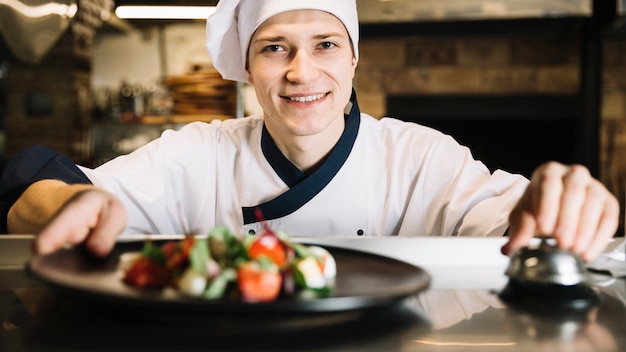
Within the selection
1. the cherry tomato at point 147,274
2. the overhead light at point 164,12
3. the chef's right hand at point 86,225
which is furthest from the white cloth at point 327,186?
the overhead light at point 164,12

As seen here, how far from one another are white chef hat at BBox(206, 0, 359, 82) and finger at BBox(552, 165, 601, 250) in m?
0.73

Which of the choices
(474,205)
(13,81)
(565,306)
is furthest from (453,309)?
(13,81)

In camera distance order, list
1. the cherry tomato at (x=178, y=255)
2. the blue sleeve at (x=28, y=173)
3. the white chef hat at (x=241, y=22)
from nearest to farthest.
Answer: the cherry tomato at (x=178, y=255) < the blue sleeve at (x=28, y=173) < the white chef hat at (x=241, y=22)

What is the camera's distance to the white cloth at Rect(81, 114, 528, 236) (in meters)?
1.38

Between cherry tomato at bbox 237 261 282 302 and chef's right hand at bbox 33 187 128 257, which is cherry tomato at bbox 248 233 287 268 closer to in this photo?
cherry tomato at bbox 237 261 282 302

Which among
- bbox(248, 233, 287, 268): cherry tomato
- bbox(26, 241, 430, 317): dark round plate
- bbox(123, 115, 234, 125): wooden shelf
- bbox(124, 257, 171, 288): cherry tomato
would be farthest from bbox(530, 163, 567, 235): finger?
bbox(123, 115, 234, 125): wooden shelf

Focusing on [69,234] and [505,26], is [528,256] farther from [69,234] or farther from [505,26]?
[505,26]

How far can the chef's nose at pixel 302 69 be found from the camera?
4.35 ft

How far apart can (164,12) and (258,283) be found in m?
3.16

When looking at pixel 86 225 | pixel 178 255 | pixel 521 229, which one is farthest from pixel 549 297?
pixel 86 225

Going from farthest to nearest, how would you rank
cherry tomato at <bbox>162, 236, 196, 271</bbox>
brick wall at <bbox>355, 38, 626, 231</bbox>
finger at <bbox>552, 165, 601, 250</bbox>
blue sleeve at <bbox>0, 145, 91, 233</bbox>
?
1. brick wall at <bbox>355, 38, 626, 231</bbox>
2. blue sleeve at <bbox>0, 145, 91, 233</bbox>
3. finger at <bbox>552, 165, 601, 250</bbox>
4. cherry tomato at <bbox>162, 236, 196, 271</bbox>

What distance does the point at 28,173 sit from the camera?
3.79ft

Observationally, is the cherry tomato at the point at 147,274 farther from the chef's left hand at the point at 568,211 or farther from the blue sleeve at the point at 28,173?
the blue sleeve at the point at 28,173

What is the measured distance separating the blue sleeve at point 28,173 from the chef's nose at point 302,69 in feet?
1.46
